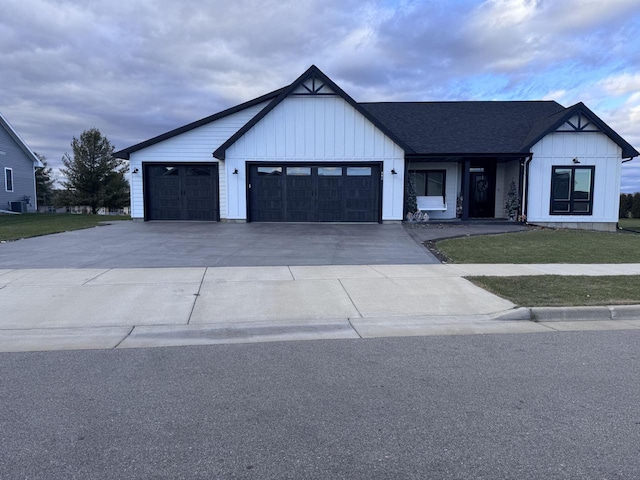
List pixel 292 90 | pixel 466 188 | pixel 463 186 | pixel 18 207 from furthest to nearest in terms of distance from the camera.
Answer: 1. pixel 18 207
2. pixel 463 186
3. pixel 466 188
4. pixel 292 90

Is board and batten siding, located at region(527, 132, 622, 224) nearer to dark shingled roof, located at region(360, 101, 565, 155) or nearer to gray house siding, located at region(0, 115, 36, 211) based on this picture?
dark shingled roof, located at region(360, 101, 565, 155)

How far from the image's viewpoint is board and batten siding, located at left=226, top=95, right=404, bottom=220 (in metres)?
20.4

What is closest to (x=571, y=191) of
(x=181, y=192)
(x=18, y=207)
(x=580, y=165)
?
(x=580, y=165)

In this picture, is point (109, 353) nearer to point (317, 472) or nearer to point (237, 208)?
point (317, 472)

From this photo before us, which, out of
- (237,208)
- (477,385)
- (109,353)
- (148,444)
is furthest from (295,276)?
(237,208)

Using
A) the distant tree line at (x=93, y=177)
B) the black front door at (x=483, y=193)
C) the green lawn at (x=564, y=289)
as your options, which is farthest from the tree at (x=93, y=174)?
the green lawn at (x=564, y=289)

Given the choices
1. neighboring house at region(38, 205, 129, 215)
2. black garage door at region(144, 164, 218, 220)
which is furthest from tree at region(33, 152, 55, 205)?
black garage door at region(144, 164, 218, 220)

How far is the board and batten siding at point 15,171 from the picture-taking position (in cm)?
3094

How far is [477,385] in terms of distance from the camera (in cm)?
448

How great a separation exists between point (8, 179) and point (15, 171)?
1.09 metres

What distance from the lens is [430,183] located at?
22922 mm

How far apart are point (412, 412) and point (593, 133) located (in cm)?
2140

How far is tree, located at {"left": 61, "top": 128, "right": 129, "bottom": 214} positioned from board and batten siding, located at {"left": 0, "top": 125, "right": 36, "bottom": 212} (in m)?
10.3

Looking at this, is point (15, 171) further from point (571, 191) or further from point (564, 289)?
point (564, 289)
